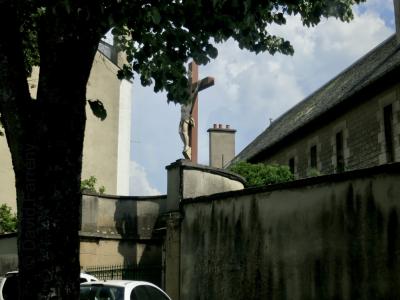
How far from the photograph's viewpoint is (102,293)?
395 inches

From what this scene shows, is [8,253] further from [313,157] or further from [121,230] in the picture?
[313,157]

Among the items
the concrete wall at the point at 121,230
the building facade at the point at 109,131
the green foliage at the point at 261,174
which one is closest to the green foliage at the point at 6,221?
the building facade at the point at 109,131

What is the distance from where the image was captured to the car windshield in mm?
9922

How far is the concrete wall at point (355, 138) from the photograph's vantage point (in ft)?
74.9

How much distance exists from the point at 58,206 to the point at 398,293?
617 centimetres

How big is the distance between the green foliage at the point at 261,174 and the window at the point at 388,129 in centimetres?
396

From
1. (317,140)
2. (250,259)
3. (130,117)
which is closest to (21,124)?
(250,259)

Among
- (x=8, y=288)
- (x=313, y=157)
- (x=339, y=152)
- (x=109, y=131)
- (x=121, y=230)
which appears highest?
(x=109, y=131)

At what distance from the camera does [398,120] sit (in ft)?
72.5

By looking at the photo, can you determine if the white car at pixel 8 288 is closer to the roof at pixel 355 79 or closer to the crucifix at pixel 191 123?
the crucifix at pixel 191 123

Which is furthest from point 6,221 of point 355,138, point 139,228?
point 355,138

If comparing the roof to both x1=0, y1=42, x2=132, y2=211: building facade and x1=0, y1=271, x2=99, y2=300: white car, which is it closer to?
x1=0, y1=42, x2=132, y2=211: building facade

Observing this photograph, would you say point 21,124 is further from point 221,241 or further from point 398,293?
point 221,241

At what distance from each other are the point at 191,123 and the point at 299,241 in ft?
21.2
